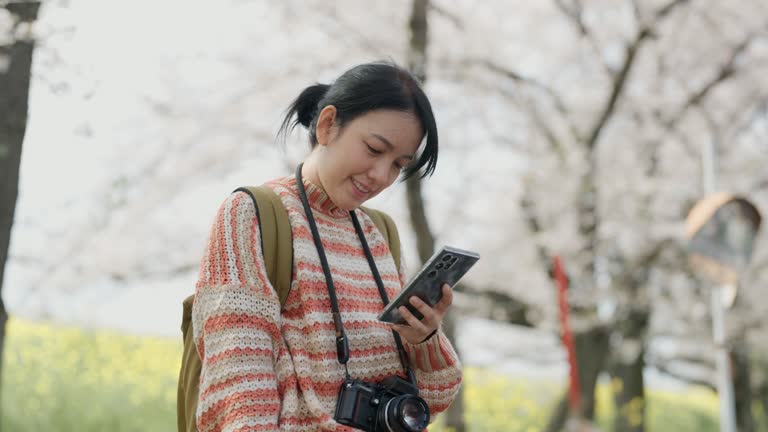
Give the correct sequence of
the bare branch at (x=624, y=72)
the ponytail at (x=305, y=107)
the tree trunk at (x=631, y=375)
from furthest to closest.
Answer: the tree trunk at (x=631, y=375) → the bare branch at (x=624, y=72) → the ponytail at (x=305, y=107)

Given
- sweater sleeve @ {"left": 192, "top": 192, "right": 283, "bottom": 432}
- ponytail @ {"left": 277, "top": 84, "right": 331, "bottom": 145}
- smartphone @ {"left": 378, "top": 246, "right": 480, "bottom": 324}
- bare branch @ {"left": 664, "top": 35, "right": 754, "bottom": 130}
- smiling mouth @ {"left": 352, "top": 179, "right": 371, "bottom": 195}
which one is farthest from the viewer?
bare branch @ {"left": 664, "top": 35, "right": 754, "bottom": 130}

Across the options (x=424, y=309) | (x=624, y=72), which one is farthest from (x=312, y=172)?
(x=624, y=72)

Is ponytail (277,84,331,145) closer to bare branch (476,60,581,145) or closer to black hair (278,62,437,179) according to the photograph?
Result: black hair (278,62,437,179)

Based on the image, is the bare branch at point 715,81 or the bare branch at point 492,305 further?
the bare branch at point 492,305

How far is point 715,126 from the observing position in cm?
1005

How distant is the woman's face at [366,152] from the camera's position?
6.01ft

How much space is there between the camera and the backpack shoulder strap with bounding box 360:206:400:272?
210 cm

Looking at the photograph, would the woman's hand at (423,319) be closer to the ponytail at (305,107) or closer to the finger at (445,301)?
the finger at (445,301)

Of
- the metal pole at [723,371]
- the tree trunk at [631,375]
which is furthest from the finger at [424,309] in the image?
the tree trunk at [631,375]

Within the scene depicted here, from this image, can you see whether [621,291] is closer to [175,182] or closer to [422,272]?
[175,182]

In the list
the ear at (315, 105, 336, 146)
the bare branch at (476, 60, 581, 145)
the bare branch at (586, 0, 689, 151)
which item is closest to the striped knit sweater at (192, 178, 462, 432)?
the ear at (315, 105, 336, 146)

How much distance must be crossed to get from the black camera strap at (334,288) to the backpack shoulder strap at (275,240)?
2.8 inches

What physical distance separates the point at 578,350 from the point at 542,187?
70.0 inches

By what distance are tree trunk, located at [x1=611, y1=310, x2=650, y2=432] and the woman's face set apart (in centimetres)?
836
